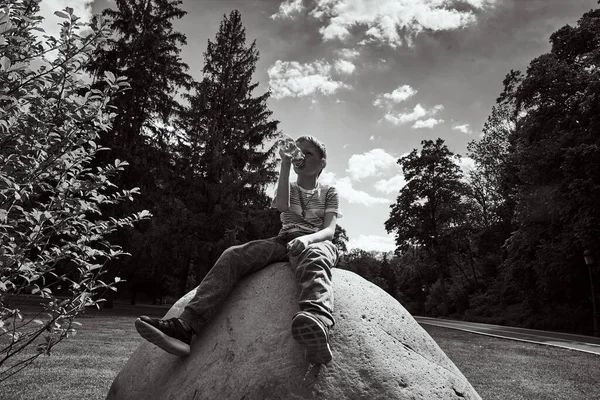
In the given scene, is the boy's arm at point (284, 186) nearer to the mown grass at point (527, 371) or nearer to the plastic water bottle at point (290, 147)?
the plastic water bottle at point (290, 147)

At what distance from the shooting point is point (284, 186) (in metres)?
3.59

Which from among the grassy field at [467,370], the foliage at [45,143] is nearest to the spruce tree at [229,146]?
the grassy field at [467,370]

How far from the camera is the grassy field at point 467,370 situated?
5902 millimetres

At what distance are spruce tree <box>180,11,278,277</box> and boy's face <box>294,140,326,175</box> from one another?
56.4 feet

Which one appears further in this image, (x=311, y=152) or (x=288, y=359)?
(x=311, y=152)

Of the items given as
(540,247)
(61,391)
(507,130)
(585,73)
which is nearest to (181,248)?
(61,391)

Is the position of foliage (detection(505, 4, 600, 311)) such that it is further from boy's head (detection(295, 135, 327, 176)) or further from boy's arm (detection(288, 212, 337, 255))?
boy's arm (detection(288, 212, 337, 255))

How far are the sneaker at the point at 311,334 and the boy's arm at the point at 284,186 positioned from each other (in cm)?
114

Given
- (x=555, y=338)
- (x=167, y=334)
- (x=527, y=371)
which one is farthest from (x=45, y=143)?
(x=555, y=338)

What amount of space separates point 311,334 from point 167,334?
109 cm

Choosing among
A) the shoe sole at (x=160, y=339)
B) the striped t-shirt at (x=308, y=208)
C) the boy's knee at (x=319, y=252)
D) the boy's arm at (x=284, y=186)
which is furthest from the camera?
the striped t-shirt at (x=308, y=208)

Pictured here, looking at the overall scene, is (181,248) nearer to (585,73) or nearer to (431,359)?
(431,359)

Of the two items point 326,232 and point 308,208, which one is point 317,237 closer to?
point 326,232

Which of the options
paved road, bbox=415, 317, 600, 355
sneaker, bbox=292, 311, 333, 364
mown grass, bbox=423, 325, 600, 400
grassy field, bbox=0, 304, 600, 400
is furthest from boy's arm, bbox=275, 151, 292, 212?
paved road, bbox=415, 317, 600, 355
